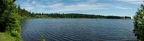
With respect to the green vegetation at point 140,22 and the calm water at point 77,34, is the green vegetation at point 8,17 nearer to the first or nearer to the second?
the calm water at point 77,34

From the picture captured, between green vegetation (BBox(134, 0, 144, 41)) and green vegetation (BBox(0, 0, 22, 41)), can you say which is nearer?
green vegetation (BBox(134, 0, 144, 41))

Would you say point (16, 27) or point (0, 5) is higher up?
point (0, 5)

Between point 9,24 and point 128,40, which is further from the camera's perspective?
point 128,40

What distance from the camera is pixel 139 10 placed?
3906cm

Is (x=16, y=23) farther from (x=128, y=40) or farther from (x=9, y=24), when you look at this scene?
(x=128, y=40)

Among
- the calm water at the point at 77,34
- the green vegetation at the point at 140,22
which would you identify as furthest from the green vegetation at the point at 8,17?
the green vegetation at the point at 140,22

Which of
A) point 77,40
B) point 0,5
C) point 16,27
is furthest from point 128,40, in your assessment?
point 0,5

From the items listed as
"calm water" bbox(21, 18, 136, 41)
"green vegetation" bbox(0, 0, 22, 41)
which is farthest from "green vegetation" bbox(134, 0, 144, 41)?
"green vegetation" bbox(0, 0, 22, 41)

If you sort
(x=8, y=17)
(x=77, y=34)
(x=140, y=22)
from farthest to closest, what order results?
1. (x=77, y=34)
2. (x=8, y=17)
3. (x=140, y=22)

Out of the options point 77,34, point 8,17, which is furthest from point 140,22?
point 77,34

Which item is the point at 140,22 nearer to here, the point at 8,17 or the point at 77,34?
the point at 8,17

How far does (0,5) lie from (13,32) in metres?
7.34

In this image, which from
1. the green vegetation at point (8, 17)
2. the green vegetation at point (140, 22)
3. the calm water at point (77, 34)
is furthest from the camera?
the calm water at point (77, 34)

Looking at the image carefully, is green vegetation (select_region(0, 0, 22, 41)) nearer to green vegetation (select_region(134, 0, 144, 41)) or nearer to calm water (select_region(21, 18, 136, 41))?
calm water (select_region(21, 18, 136, 41))
